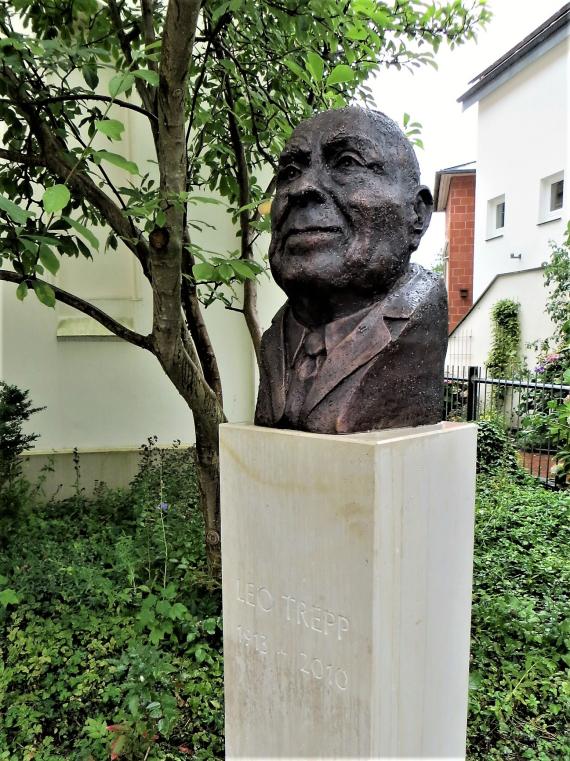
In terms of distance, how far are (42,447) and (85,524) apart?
49.3 inches

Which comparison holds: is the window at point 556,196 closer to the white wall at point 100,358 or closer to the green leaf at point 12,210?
the white wall at point 100,358

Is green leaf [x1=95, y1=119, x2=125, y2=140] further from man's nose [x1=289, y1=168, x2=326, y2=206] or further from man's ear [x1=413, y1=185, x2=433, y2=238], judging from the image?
man's ear [x1=413, y1=185, x2=433, y2=238]

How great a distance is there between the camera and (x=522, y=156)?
11461 millimetres

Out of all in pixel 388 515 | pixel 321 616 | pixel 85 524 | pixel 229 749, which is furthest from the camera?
pixel 85 524

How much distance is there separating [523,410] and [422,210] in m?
5.93

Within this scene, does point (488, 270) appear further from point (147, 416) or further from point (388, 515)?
point (388, 515)

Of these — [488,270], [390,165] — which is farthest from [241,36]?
[488,270]

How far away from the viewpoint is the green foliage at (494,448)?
6727 millimetres

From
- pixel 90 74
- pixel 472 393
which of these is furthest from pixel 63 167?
pixel 472 393

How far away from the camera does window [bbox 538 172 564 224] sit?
10766mm

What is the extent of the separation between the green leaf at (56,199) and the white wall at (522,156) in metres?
9.51

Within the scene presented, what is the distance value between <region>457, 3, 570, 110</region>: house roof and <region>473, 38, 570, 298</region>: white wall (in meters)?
0.13

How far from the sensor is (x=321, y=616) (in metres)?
1.96

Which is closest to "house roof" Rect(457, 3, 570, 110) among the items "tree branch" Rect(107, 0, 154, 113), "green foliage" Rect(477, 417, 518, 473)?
"green foliage" Rect(477, 417, 518, 473)
